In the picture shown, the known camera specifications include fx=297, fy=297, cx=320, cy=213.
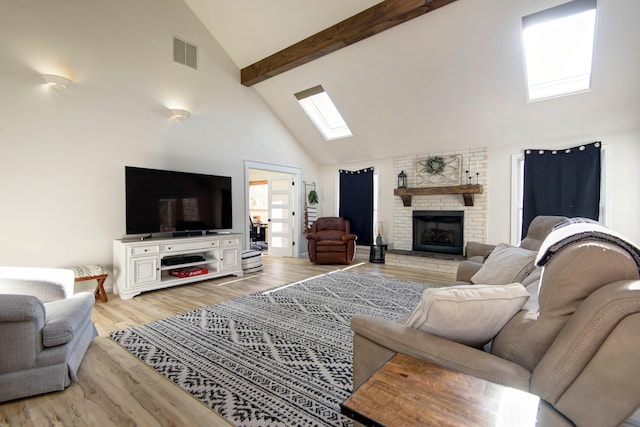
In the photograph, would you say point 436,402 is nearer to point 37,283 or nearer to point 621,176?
point 37,283

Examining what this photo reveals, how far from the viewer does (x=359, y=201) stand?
6.62 meters

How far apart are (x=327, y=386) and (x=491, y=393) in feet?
4.14

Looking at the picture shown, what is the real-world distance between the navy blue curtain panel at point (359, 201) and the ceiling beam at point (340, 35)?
8.94 feet

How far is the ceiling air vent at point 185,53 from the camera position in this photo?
175 inches

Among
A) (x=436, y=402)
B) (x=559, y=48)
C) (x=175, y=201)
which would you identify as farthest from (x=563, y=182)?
(x=175, y=201)

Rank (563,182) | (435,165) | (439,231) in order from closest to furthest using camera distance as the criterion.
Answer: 1. (563,182)
2. (435,165)
3. (439,231)

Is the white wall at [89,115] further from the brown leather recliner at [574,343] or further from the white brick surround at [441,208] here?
the brown leather recliner at [574,343]

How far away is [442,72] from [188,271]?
4.59 meters

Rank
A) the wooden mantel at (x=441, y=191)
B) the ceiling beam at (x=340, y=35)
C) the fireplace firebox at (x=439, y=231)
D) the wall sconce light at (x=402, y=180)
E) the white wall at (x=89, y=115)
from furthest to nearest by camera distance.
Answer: the wall sconce light at (x=402, y=180) → the fireplace firebox at (x=439, y=231) → the wooden mantel at (x=441, y=191) → the ceiling beam at (x=340, y=35) → the white wall at (x=89, y=115)

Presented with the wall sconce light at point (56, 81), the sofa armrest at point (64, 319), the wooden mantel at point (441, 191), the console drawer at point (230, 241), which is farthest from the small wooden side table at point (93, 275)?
the wooden mantel at point (441, 191)

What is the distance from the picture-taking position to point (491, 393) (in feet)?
2.81

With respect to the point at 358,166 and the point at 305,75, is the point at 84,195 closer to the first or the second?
the point at 305,75

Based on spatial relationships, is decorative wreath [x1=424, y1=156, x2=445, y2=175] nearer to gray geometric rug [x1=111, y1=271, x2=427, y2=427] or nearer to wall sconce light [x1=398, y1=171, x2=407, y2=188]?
wall sconce light [x1=398, y1=171, x2=407, y2=188]

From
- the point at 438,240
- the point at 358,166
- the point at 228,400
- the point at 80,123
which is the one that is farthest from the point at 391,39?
the point at 228,400
